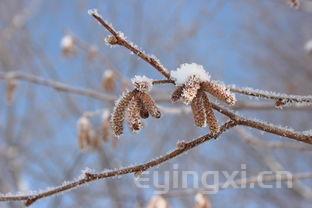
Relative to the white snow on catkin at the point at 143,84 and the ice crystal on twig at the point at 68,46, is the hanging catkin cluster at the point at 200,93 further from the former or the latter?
the ice crystal on twig at the point at 68,46

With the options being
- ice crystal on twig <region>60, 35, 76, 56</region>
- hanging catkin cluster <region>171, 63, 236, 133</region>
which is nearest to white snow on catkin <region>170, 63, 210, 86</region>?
hanging catkin cluster <region>171, 63, 236, 133</region>

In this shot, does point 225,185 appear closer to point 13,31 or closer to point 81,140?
point 81,140

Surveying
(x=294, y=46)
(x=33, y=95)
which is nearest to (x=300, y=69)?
(x=294, y=46)

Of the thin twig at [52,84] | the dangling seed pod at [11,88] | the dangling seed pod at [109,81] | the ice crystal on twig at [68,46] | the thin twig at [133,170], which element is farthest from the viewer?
the ice crystal on twig at [68,46]

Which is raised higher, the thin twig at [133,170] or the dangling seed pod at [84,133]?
the dangling seed pod at [84,133]

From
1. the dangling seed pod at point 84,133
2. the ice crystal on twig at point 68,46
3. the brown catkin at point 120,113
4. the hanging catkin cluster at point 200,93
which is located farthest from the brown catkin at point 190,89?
the ice crystal on twig at point 68,46

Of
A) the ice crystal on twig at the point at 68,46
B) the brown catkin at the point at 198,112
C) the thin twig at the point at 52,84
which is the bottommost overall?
the brown catkin at the point at 198,112

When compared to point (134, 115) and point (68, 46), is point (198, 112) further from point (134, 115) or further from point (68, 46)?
point (68, 46)
